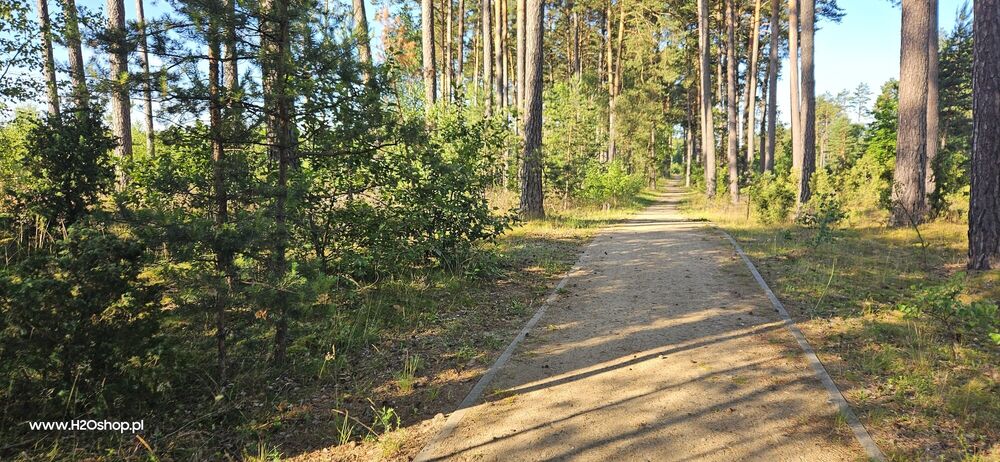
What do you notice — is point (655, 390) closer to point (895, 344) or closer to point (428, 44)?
point (895, 344)

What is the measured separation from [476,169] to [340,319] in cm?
402

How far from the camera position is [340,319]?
569 centimetres

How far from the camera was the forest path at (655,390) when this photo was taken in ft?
11.0

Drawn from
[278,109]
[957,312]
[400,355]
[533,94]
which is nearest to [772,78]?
[533,94]

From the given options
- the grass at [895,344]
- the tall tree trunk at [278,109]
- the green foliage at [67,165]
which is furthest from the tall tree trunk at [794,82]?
the green foliage at [67,165]

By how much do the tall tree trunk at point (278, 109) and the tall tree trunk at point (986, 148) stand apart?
31.9ft

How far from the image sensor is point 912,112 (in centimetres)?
1180

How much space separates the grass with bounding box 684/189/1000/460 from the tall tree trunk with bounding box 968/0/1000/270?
2.08ft

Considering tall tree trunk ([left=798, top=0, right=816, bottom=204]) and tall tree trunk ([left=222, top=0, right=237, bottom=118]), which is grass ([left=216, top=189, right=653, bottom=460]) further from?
tall tree trunk ([left=798, top=0, right=816, bottom=204])

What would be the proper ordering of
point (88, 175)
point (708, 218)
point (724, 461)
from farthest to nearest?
point (708, 218)
point (88, 175)
point (724, 461)

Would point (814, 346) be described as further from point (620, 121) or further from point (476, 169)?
point (620, 121)

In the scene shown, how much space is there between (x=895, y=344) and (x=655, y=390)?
2.90 metres

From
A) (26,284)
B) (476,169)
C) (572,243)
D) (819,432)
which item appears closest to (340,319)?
(26,284)

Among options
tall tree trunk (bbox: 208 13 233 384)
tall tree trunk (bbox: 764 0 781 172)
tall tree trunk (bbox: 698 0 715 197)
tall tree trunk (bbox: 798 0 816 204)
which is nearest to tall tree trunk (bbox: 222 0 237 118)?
tall tree trunk (bbox: 208 13 233 384)
